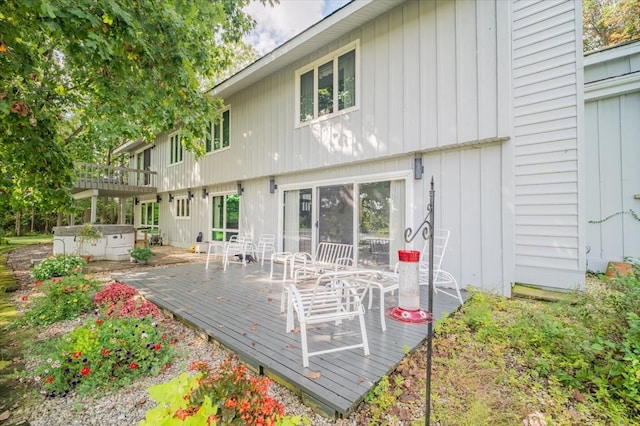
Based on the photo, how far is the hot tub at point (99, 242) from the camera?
27.9 ft

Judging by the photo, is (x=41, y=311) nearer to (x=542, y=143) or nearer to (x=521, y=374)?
(x=521, y=374)

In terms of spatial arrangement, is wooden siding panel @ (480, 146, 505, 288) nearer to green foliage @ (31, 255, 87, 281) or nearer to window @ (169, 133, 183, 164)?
green foliage @ (31, 255, 87, 281)

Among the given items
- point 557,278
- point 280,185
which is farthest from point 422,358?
point 280,185

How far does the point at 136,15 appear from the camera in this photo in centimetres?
303

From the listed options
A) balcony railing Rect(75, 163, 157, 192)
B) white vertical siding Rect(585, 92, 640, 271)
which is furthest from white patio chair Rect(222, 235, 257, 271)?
white vertical siding Rect(585, 92, 640, 271)

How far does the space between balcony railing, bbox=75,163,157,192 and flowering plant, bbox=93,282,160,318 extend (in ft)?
27.2

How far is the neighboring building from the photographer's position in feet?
16.7

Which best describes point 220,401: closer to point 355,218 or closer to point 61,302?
point 61,302

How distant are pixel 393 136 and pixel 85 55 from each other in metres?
4.47

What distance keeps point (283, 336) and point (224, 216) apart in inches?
300

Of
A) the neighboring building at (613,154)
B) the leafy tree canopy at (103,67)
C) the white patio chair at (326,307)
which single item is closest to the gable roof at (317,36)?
the leafy tree canopy at (103,67)

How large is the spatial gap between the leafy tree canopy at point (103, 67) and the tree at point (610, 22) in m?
13.3

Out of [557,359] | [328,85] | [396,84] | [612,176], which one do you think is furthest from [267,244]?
[612,176]

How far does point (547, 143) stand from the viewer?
187 inches
